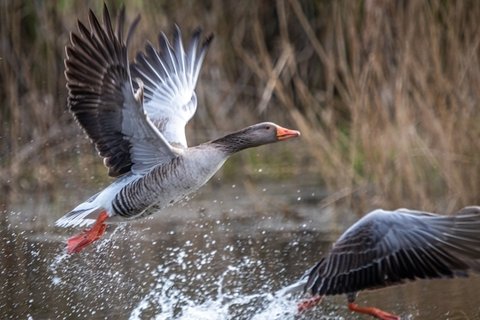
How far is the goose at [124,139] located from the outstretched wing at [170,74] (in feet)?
0.67

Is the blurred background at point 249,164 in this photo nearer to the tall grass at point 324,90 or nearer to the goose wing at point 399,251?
the tall grass at point 324,90

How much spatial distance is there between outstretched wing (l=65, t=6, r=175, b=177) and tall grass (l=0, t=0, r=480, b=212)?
2547 mm

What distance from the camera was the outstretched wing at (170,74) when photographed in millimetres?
8844

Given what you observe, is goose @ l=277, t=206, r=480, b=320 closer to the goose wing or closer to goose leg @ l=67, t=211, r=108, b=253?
the goose wing

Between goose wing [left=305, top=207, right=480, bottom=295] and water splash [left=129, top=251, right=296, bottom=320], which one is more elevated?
goose wing [left=305, top=207, right=480, bottom=295]

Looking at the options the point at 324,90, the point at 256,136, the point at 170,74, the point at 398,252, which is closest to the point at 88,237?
the point at 256,136

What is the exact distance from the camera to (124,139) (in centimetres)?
797

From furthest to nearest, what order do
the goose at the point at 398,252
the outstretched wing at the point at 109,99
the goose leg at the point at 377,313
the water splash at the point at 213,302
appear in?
1. the water splash at the point at 213,302
2. the outstretched wing at the point at 109,99
3. the goose leg at the point at 377,313
4. the goose at the point at 398,252

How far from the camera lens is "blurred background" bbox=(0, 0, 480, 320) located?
350 inches

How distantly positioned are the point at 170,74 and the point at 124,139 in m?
1.14

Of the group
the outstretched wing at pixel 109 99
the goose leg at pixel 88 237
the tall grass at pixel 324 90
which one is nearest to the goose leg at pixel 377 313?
the outstretched wing at pixel 109 99

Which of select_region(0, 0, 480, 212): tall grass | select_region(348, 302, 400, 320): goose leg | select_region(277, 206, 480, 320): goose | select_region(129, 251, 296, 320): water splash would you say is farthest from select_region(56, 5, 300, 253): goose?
select_region(0, 0, 480, 212): tall grass

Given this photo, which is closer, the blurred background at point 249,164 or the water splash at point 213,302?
the water splash at point 213,302

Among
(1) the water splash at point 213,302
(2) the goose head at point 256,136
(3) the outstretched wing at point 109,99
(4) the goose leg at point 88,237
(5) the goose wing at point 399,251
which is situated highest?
(3) the outstretched wing at point 109,99
